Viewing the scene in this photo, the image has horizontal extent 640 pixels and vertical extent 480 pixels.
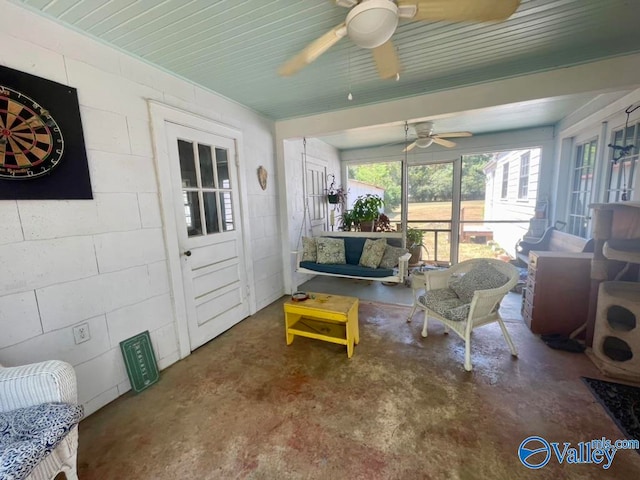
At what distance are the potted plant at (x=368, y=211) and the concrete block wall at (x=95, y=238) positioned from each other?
2779 mm

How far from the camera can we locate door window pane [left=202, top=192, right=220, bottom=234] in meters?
2.52

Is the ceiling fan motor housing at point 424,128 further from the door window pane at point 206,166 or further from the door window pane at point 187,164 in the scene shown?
the door window pane at point 187,164

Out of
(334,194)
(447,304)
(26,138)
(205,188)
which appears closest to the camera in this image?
(26,138)

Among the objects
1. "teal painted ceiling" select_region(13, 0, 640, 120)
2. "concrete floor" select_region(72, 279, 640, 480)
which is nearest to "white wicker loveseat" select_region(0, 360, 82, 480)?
"concrete floor" select_region(72, 279, 640, 480)

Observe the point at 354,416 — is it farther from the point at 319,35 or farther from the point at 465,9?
the point at 319,35

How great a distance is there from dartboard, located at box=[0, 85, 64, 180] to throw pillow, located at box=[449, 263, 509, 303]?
10.0 feet

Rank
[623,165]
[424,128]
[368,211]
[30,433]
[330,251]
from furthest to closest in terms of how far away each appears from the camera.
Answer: [368,211]
[330,251]
[424,128]
[623,165]
[30,433]

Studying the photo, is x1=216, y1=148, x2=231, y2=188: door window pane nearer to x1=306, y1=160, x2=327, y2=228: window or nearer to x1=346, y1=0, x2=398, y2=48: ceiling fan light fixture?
x1=306, y1=160, x2=327, y2=228: window

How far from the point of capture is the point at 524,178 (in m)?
4.71

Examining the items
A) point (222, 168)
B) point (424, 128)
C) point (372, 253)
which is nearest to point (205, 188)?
point (222, 168)

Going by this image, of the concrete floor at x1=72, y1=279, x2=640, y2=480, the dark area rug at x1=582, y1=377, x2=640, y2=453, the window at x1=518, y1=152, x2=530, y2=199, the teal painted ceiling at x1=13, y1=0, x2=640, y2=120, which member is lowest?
the concrete floor at x1=72, y1=279, x2=640, y2=480

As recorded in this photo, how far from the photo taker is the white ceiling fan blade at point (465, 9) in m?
1.18

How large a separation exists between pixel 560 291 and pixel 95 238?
3677mm

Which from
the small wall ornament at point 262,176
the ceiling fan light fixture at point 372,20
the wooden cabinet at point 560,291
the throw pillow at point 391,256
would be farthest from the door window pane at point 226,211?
the wooden cabinet at point 560,291
